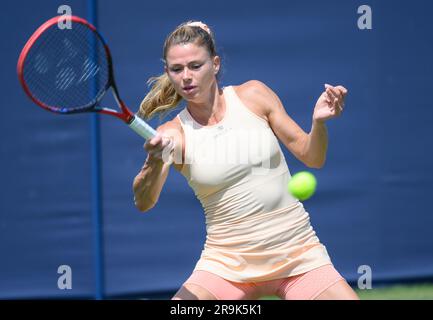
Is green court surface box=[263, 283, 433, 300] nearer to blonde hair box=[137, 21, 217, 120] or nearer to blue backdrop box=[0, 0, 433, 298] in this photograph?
blue backdrop box=[0, 0, 433, 298]

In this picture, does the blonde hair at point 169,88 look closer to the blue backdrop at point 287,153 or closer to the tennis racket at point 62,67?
the tennis racket at point 62,67

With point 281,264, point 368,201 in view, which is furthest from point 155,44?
point 281,264

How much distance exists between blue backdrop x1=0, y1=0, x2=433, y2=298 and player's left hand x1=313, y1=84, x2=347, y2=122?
1.85 meters

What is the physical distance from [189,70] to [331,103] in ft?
1.72

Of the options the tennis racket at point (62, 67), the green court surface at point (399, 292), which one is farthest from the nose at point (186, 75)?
the green court surface at point (399, 292)

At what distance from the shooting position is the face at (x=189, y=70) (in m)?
3.07

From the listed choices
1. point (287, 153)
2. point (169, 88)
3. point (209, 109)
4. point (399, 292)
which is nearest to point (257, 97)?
point (209, 109)

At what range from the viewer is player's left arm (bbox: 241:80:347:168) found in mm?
3010

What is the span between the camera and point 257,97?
3.18 metres

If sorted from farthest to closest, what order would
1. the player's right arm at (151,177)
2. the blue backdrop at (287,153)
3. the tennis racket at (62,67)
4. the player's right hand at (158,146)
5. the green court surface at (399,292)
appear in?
the blue backdrop at (287,153)
the green court surface at (399,292)
the tennis racket at (62,67)
the player's right arm at (151,177)
the player's right hand at (158,146)

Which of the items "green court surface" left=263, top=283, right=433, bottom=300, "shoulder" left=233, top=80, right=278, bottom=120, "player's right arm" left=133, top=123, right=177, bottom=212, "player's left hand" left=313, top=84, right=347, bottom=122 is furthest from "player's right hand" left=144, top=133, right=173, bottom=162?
"green court surface" left=263, top=283, right=433, bottom=300

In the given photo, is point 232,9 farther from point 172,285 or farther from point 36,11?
point 172,285

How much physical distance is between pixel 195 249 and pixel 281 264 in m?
1.90

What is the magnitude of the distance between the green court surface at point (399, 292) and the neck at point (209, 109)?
6.56 feet
